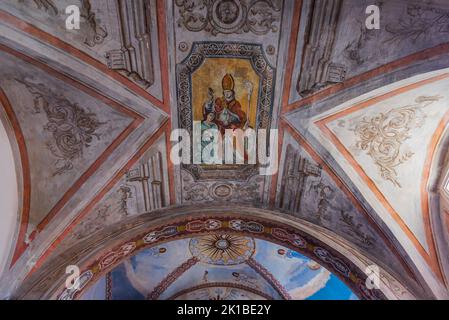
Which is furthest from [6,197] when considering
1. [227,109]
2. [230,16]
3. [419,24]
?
[419,24]

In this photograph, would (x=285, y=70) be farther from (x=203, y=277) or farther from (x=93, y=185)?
(x=203, y=277)

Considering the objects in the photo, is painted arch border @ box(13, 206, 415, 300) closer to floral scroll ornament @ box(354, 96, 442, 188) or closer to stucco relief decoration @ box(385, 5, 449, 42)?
floral scroll ornament @ box(354, 96, 442, 188)

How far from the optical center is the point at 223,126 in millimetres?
8812

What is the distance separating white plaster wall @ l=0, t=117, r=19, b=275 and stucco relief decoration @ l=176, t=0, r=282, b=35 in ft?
13.6

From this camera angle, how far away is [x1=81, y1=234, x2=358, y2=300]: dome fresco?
1313cm

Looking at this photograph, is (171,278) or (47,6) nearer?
(47,6)

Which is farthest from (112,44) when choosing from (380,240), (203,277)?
(203,277)

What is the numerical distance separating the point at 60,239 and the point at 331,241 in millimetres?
5869

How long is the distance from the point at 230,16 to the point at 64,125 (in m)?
3.91

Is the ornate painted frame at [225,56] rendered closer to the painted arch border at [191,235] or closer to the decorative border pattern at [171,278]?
the painted arch border at [191,235]

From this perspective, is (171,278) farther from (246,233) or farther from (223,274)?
(246,233)

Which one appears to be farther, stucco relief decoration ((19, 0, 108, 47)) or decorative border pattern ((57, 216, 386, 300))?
decorative border pattern ((57, 216, 386, 300))

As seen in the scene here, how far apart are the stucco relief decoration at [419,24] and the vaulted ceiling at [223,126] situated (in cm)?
2

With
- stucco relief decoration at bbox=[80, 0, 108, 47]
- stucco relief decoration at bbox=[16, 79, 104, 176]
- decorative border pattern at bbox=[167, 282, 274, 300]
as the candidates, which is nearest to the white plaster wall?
stucco relief decoration at bbox=[16, 79, 104, 176]
